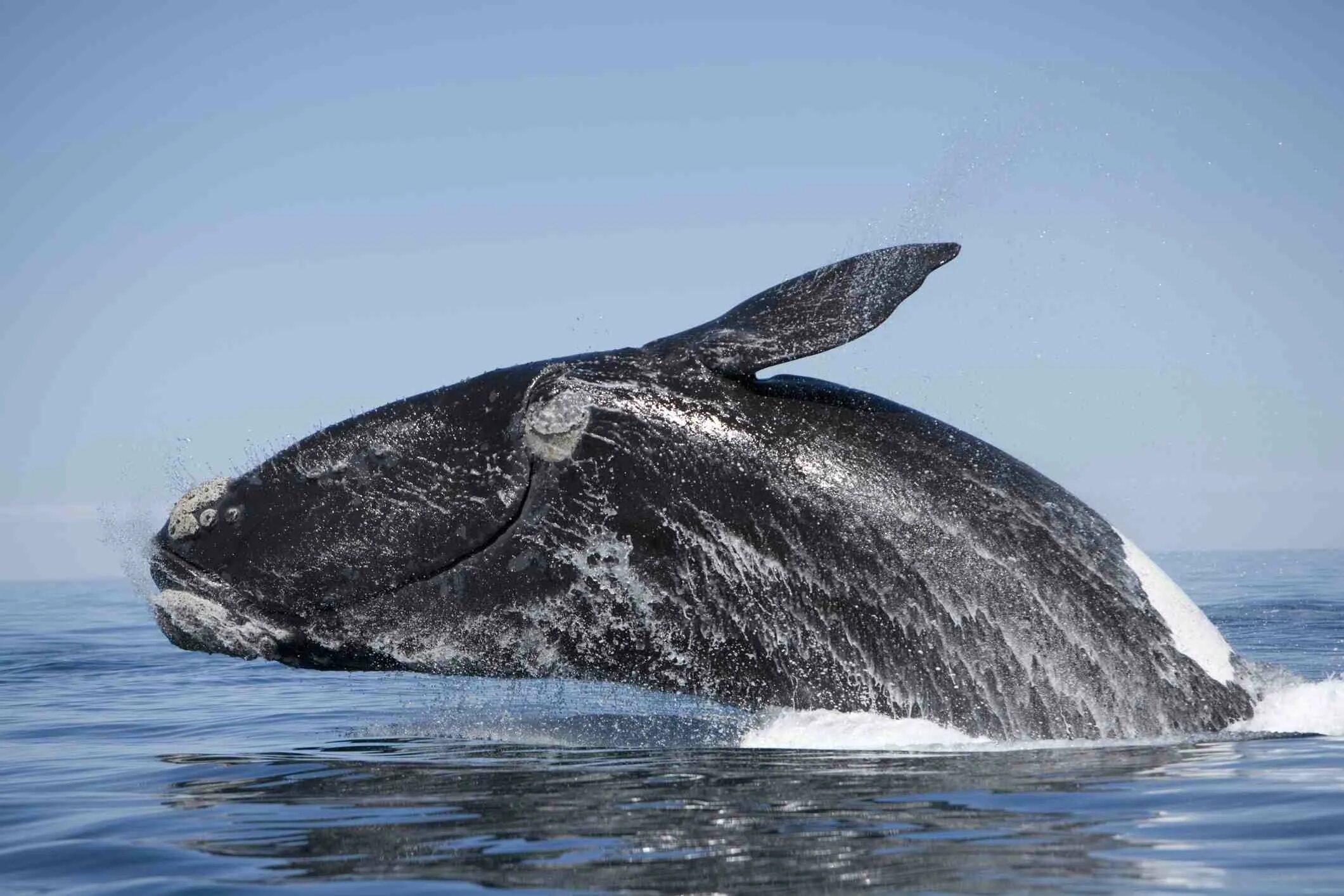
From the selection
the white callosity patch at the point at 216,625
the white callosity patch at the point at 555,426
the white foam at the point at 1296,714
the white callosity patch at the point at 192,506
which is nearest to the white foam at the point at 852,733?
the white foam at the point at 1296,714

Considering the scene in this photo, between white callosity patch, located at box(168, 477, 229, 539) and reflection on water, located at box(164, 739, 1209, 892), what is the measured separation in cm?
168

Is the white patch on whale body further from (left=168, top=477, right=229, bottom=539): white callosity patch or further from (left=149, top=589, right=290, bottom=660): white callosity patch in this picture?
(left=168, top=477, right=229, bottom=539): white callosity patch

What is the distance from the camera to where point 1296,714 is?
10.2m

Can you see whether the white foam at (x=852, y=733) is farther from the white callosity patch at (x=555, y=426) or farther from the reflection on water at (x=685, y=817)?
the white callosity patch at (x=555, y=426)

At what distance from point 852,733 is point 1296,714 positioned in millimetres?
3176

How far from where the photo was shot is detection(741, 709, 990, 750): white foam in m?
9.78

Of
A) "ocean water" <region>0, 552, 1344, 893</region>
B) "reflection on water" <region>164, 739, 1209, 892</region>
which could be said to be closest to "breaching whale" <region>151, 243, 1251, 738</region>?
"ocean water" <region>0, 552, 1344, 893</region>

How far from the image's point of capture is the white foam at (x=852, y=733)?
978 cm

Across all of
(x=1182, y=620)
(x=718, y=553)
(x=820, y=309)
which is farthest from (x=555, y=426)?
(x=1182, y=620)

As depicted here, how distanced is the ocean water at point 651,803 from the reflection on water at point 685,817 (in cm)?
2

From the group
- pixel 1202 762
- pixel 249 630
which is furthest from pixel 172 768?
pixel 1202 762

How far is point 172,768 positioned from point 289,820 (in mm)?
2856

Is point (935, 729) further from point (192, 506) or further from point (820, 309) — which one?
point (192, 506)

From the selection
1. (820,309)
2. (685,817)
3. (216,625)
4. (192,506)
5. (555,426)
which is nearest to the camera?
(685,817)
